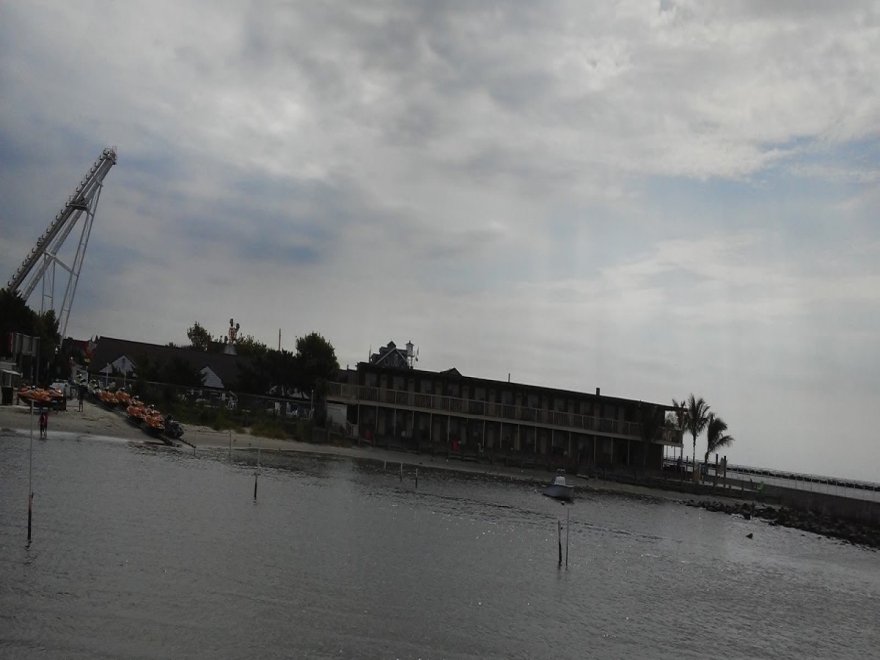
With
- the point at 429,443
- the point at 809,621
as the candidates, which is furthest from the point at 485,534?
the point at 429,443

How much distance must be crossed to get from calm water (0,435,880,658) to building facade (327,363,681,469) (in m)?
30.0

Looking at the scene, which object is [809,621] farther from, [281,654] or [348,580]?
[281,654]

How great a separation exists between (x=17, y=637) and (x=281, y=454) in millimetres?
48867

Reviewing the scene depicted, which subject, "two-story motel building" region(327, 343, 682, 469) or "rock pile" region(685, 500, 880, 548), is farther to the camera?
"two-story motel building" region(327, 343, 682, 469)

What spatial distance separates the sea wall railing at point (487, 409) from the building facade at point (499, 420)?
100 mm

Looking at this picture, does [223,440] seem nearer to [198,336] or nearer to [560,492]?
[560,492]

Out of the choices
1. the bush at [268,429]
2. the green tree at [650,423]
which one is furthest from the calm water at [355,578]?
the green tree at [650,423]

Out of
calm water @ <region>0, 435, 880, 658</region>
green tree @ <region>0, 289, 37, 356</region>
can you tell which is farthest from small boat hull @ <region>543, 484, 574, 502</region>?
green tree @ <region>0, 289, 37, 356</region>

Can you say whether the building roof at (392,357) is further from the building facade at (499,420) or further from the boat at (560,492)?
the boat at (560,492)

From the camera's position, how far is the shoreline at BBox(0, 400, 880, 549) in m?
57.3

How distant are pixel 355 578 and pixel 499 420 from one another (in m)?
58.4

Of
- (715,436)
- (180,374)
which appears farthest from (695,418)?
(180,374)

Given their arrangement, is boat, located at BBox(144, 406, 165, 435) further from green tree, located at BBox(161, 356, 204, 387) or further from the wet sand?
green tree, located at BBox(161, 356, 204, 387)

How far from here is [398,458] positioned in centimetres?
7362
